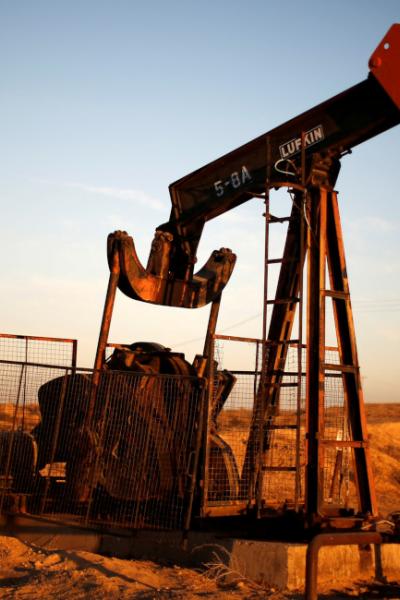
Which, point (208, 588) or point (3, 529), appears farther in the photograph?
point (3, 529)

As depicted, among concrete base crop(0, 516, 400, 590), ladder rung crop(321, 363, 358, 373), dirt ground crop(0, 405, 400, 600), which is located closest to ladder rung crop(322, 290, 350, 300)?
ladder rung crop(321, 363, 358, 373)

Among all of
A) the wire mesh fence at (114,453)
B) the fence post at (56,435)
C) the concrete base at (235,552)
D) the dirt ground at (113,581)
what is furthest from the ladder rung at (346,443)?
the fence post at (56,435)

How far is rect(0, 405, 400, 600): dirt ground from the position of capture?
711 centimetres

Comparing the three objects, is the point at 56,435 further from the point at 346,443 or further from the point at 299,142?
the point at 299,142

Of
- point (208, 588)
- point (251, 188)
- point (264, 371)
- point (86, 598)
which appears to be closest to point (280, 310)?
point (264, 371)

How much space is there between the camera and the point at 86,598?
6887 millimetres

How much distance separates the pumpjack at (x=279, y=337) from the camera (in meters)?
8.77

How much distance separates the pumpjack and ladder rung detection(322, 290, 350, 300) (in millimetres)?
17

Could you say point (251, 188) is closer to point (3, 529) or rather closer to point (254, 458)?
point (254, 458)

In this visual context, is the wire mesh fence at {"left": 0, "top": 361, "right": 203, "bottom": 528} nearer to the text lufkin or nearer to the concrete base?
the concrete base

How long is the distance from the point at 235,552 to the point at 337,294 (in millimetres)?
3203

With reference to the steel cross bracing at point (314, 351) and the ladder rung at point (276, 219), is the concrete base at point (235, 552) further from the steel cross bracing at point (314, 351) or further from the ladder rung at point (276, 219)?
the ladder rung at point (276, 219)

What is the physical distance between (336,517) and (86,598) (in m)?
3.03

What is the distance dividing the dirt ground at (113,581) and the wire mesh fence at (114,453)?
2.85ft
